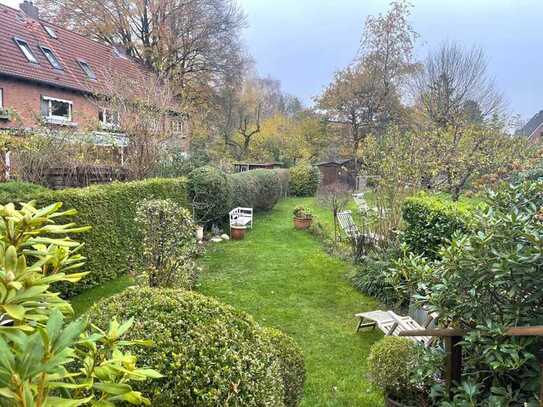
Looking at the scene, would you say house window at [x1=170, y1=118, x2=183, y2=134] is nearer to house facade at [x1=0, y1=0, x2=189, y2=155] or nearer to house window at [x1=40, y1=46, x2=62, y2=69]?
house facade at [x1=0, y1=0, x2=189, y2=155]

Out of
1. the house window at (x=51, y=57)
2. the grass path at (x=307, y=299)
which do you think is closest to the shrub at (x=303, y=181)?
the grass path at (x=307, y=299)

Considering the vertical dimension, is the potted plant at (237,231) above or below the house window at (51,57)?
below

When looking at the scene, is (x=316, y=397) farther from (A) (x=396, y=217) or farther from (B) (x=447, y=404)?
(A) (x=396, y=217)

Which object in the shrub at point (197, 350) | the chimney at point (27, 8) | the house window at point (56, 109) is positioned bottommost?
the shrub at point (197, 350)

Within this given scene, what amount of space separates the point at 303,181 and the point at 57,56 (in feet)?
45.7

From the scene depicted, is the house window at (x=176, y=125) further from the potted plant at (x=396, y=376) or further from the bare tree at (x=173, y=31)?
the potted plant at (x=396, y=376)

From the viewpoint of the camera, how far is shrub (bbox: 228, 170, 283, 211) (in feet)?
43.4

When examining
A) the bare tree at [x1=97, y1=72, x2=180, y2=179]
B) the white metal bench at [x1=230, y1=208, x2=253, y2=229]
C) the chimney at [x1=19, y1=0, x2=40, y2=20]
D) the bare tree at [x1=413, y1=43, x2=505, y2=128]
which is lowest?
the white metal bench at [x1=230, y1=208, x2=253, y2=229]

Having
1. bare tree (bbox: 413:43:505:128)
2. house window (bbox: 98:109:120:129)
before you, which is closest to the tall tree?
bare tree (bbox: 413:43:505:128)

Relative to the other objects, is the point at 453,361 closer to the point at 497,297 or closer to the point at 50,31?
the point at 497,297

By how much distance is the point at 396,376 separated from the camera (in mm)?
3324

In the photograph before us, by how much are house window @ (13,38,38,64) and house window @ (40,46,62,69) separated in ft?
2.53

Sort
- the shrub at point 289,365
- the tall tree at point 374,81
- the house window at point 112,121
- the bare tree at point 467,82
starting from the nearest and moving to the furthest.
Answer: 1. the shrub at point 289,365
2. the house window at point 112,121
3. the bare tree at point 467,82
4. the tall tree at point 374,81

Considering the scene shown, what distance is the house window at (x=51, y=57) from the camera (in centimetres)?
1727
